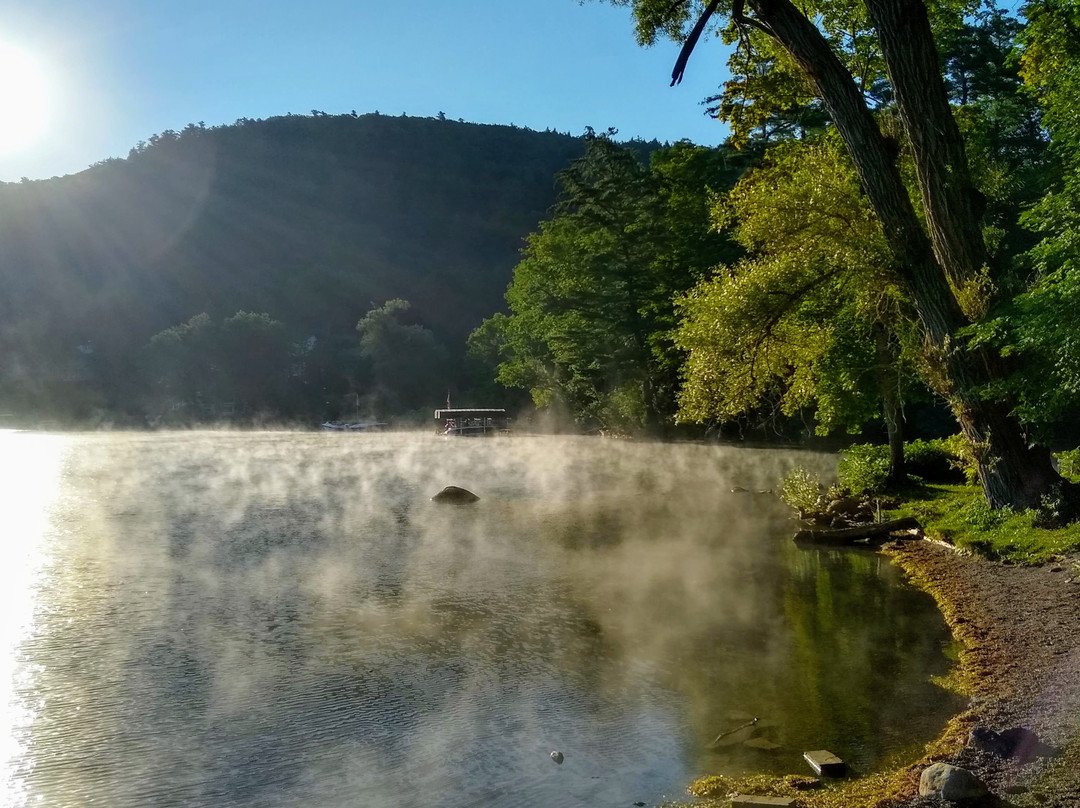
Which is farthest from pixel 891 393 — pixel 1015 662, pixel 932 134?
pixel 1015 662

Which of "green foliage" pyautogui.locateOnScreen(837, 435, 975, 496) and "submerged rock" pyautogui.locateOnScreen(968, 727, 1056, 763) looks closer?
"submerged rock" pyautogui.locateOnScreen(968, 727, 1056, 763)

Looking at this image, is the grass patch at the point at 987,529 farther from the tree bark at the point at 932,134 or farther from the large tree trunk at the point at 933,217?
the tree bark at the point at 932,134

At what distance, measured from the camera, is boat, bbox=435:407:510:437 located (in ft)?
222

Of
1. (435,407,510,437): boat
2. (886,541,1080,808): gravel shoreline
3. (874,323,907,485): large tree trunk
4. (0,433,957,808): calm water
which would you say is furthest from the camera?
(435,407,510,437): boat

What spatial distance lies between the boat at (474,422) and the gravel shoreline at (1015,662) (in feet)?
176

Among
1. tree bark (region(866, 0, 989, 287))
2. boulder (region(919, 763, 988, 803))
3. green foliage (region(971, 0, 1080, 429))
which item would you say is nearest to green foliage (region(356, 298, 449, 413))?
tree bark (region(866, 0, 989, 287))

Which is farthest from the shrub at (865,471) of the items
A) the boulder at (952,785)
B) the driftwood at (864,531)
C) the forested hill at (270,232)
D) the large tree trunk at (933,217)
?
the forested hill at (270,232)

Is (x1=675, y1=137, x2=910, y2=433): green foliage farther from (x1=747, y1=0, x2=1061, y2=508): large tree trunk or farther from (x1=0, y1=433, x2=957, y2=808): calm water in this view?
(x1=0, y1=433, x2=957, y2=808): calm water

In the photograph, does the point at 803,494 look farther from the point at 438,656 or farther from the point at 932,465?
the point at 438,656

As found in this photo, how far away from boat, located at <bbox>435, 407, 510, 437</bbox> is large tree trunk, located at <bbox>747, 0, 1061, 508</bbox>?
→ 51.7 m

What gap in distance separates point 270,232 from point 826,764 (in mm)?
159684

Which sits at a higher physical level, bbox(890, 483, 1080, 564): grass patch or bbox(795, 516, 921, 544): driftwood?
bbox(890, 483, 1080, 564): grass patch

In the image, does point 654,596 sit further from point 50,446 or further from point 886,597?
point 50,446

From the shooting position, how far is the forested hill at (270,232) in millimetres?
A: 129250
